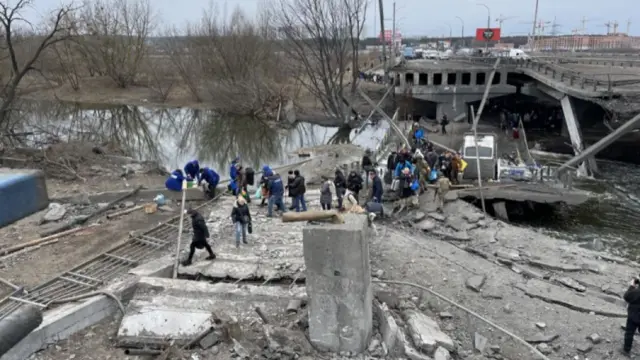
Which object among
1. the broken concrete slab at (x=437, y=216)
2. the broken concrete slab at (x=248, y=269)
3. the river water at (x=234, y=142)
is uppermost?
the broken concrete slab at (x=248, y=269)

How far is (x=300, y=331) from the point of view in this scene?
25.4 ft

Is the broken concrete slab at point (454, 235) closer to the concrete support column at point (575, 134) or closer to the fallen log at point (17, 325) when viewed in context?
the fallen log at point (17, 325)

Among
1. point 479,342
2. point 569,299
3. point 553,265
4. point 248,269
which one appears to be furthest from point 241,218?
point 553,265

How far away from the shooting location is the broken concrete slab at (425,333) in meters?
7.48

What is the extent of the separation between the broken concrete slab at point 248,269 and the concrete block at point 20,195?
673cm

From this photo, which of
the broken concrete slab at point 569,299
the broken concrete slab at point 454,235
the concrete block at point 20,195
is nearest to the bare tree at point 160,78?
the concrete block at point 20,195

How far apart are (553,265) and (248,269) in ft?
24.6

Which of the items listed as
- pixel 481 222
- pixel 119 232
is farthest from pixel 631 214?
pixel 119 232

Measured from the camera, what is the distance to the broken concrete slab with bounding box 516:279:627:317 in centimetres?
995

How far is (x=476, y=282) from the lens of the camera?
1047cm

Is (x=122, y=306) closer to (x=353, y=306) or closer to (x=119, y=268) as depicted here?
(x=119, y=268)

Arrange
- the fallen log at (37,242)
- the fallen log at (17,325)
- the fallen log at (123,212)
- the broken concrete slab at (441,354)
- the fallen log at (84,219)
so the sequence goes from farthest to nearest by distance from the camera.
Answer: the fallen log at (123,212) < the fallen log at (84,219) < the fallen log at (37,242) < the broken concrete slab at (441,354) < the fallen log at (17,325)

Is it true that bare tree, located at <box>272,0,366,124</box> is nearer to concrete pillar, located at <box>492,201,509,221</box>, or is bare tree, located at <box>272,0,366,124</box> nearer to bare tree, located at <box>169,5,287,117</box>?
bare tree, located at <box>169,5,287,117</box>

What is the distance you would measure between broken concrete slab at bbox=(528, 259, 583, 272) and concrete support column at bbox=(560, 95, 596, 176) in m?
14.6
